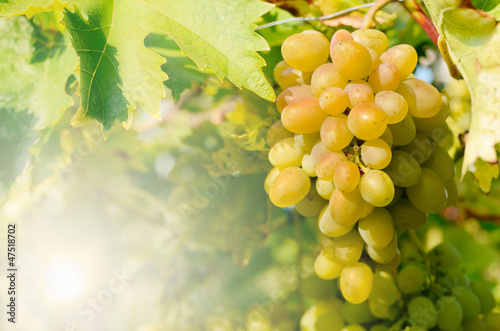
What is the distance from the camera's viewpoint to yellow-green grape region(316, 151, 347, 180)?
55 cm

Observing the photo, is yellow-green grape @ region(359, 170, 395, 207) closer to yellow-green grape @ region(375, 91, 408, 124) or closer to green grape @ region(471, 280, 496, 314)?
yellow-green grape @ region(375, 91, 408, 124)

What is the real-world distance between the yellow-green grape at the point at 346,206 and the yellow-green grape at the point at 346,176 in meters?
0.02

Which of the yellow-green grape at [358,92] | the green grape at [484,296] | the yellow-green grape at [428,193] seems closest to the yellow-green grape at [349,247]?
the yellow-green grape at [428,193]

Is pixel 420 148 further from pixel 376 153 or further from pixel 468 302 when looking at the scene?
pixel 468 302

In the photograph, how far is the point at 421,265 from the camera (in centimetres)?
76

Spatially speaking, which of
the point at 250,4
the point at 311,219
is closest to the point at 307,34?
the point at 250,4

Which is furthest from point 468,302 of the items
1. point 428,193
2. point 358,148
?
point 358,148

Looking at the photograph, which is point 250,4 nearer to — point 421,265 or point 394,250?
point 394,250

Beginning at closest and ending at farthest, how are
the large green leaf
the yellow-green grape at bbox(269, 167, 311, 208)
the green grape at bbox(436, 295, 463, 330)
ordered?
the large green leaf < the yellow-green grape at bbox(269, 167, 311, 208) < the green grape at bbox(436, 295, 463, 330)

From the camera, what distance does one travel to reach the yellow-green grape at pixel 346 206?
1.81ft

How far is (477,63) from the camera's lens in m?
0.50

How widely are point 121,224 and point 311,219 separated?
479 millimetres

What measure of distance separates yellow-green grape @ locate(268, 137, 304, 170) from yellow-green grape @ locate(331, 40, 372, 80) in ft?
0.42

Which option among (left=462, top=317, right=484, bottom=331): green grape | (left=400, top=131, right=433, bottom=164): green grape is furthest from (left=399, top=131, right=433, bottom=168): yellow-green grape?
(left=462, top=317, right=484, bottom=331): green grape
